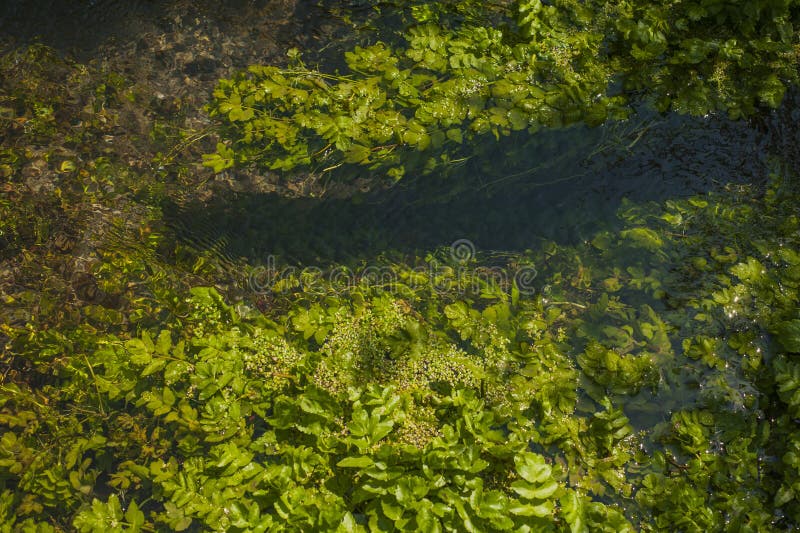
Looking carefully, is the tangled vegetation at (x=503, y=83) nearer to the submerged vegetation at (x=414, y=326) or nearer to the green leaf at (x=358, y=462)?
the submerged vegetation at (x=414, y=326)

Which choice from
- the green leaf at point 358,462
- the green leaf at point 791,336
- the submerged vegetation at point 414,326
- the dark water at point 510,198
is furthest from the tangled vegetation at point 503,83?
the green leaf at point 358,462

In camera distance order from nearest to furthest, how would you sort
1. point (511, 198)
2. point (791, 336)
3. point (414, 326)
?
point (791, 336), point (414, 326), point (511, 198)

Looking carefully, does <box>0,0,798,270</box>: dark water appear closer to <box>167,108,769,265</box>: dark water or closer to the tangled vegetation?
<box>167,108,769,265</box>: dark water

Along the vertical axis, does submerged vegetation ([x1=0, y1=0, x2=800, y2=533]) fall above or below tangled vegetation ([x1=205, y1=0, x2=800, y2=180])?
below

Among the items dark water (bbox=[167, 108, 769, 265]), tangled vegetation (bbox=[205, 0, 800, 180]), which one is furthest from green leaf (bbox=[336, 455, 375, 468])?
tangled vegetation (bbox=[205, 0, 800, 180])

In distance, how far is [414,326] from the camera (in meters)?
2.88

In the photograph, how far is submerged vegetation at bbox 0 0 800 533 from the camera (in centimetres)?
245

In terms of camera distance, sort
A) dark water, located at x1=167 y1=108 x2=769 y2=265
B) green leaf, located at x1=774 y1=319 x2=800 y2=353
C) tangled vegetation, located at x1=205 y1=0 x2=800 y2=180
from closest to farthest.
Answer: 1. green leaf, located at x1=774 y1=319 x2=800 y2=353
2. dark water, located at x1=167 y1=108 x2=769 y2=265
3. tangled vegetation, located at x1=205 y1=0 x2=800 y2=180

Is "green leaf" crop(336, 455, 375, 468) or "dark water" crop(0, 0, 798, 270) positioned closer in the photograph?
"green leaf" crop(336, 455, 375, 468)

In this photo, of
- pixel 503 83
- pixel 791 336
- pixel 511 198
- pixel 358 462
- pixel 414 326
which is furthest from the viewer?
pixel 503 83

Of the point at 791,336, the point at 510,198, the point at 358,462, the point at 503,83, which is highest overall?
the point at 503,83

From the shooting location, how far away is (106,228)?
341 cm

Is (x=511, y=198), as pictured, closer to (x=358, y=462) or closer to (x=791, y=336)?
(x=791, y=336)

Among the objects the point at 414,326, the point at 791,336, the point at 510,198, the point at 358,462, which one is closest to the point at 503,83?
the point at 510,198
